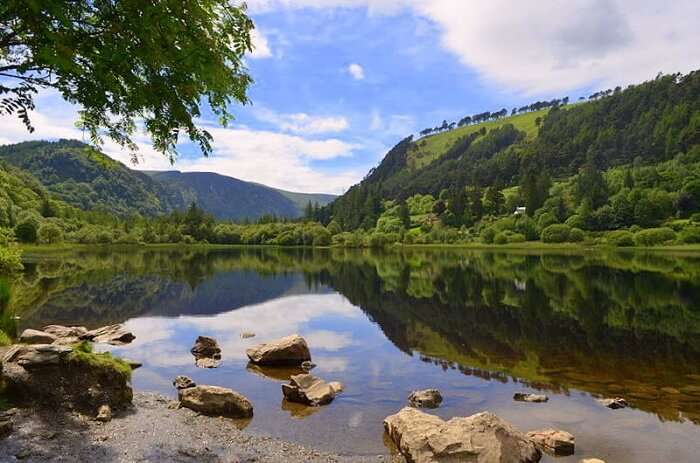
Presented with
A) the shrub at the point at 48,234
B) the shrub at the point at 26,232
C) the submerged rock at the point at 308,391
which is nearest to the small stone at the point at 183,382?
the submerged rock at the point at 308,391

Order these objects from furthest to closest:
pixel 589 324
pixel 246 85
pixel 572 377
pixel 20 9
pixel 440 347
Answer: pixel 589 324
pixel 440 347
pixel 572 377
pixel 246 85
pixel 20 9

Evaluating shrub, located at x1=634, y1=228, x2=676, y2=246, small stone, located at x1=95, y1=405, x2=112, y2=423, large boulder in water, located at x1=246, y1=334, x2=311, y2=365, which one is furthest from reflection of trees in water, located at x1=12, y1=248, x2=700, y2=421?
shrub, located at x1=634, y1=228, x2=676, y2=246

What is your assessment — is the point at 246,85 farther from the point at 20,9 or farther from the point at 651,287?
the point at 651,287

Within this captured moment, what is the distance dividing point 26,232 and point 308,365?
15869 centimetres

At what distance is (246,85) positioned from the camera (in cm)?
1094

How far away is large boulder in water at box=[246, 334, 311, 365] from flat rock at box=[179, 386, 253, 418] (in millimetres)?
8427

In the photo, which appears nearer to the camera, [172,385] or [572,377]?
[172,385]

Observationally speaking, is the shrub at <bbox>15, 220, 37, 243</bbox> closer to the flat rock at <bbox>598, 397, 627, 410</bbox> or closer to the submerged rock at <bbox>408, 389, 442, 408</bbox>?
the submerged rock at <bbox>408, 389, 442, 408</bbox>

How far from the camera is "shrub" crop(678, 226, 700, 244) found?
160 meters

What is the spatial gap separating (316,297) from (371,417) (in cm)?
4349

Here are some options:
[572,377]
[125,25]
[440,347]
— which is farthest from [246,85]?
[440,347]

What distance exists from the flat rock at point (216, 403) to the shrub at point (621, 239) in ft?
622

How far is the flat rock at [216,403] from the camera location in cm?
1962

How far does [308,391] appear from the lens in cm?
2202
